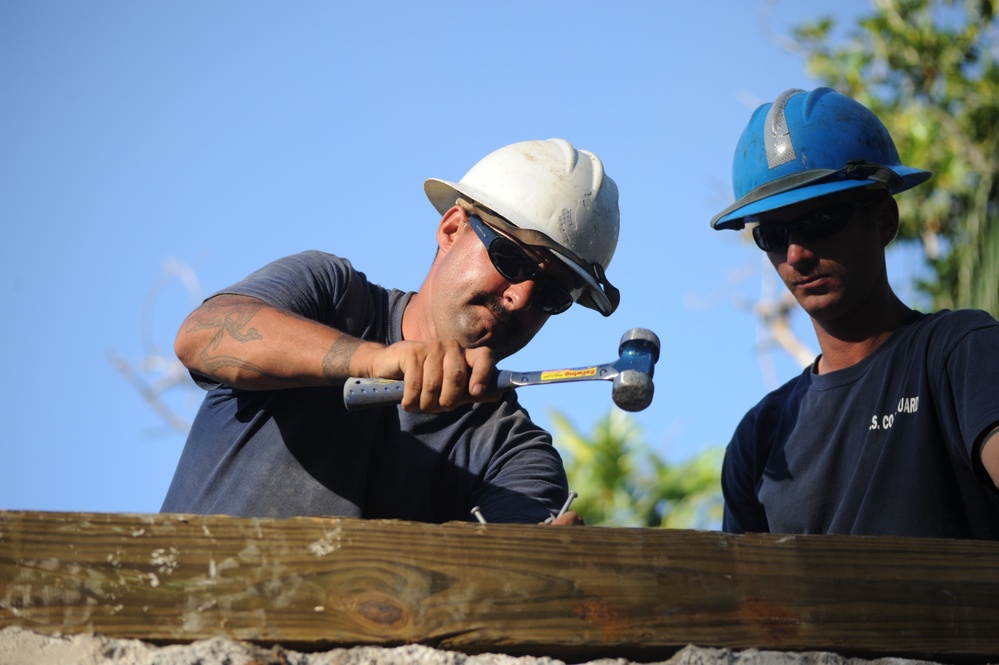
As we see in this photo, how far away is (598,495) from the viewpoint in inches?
490

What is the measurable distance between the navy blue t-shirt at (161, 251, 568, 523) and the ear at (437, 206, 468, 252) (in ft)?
1.27

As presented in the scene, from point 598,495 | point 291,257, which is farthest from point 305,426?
point 598,495

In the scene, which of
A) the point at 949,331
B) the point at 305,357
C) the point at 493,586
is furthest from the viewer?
the point at 949,331

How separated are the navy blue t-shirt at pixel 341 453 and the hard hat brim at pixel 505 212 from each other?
483 millimetres

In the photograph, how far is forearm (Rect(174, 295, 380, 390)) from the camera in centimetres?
280

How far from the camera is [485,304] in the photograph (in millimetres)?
3600

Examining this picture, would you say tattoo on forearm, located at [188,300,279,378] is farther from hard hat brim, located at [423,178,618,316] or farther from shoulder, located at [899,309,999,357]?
shoulder, located at [899,309,999,357]

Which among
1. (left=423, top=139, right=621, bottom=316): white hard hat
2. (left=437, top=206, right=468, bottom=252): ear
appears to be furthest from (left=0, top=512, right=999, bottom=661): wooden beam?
(left=437, top=206, right=468, bottom=252): ear

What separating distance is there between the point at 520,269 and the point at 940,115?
24.8 ft

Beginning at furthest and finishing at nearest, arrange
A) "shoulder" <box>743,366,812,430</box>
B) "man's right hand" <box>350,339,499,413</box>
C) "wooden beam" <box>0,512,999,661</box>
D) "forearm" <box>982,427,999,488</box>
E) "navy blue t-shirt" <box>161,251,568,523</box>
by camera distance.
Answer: "shoulder" <box>743,366,812,430</box>, "navy blue t-shirt" <box>161,251,568,523</box>, "forearm" <box>982,427,999,488</box>, "man's right hand" <box>350,339,499,413</box>, "wooden beam" <box>0,512,999,661</box>

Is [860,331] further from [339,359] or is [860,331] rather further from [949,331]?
[339,359]

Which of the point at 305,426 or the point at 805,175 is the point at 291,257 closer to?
the point at 305,426

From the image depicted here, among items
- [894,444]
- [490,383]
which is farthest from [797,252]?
[490,383]

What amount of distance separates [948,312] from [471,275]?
144 cm
